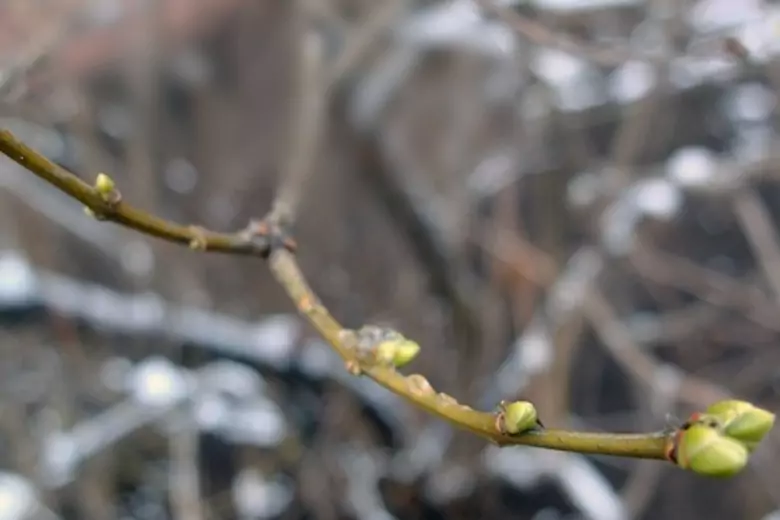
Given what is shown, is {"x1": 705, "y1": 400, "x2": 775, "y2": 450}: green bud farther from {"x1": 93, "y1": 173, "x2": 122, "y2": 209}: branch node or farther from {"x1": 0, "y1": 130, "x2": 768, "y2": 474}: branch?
{"x1": 93, "y1": 173, "x2": 122, "y2": 209}: branch node

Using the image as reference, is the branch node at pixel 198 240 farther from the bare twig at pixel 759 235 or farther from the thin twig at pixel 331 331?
the bare twig at pixel 759 235

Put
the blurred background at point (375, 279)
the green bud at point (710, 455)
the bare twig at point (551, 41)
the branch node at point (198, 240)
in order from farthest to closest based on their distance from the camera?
the blurred background at point (375, 279) < the bare twig at point (551, 41) < the branch node at point (198, 240) < the green bud at point (710, 455)

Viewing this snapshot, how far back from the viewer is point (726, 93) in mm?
1871

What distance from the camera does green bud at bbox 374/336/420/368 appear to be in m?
0.31

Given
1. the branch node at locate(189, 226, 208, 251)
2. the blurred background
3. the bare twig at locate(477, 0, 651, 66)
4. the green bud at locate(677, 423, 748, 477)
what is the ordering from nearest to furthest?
the green bud at locate(677, 423, 748, 477), the branch node at locate(189, 226, 208, 251), the bare twig at locate(477, 0, 651, 66), the blurred background

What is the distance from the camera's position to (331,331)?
0.34 metres

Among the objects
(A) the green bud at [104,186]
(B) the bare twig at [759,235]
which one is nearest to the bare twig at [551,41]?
(A) the green bud at [104,186]

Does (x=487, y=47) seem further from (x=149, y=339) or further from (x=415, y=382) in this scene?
(x=415, y=382)

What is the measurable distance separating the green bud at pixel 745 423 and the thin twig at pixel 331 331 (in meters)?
0.02

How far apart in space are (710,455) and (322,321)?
176 millimetres

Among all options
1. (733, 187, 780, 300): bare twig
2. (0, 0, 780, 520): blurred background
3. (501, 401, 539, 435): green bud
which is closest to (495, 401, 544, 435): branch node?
(501, 401, 539, 435): green bud

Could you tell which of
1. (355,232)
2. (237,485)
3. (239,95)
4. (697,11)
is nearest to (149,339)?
(237,485)

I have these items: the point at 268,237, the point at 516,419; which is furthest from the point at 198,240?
the point at 516,419

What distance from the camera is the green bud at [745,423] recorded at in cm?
23
